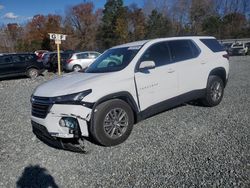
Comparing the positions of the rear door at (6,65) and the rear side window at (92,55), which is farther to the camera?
the rear side window at (92,55)

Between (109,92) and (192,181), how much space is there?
194 cm

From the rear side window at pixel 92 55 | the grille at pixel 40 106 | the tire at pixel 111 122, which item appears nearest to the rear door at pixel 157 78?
the tire at pixel 111 122

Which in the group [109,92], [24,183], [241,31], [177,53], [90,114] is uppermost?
[241,31]

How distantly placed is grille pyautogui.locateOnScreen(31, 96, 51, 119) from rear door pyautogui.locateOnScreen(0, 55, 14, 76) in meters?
12.6

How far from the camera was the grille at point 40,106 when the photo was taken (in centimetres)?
443

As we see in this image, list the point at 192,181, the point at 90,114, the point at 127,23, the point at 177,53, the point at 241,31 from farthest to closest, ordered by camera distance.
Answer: the point at 127,23
the point at 241,31
the point at 177,53
the point at 90,114
the point at 192,181

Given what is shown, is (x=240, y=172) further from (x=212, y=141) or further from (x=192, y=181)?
(x=212, y=141)

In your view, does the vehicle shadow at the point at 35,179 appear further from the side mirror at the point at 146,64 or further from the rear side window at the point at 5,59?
Result: the rear side window at the point at 5,59

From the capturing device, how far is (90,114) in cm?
427

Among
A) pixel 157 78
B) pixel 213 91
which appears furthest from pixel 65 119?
pixel 213 91

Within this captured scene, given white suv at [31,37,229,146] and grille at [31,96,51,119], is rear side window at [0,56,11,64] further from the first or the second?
grille at [31,96,51,119]

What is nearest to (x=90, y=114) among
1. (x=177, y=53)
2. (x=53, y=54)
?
(x=177, y=53)

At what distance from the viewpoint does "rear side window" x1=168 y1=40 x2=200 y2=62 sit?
18.7ft

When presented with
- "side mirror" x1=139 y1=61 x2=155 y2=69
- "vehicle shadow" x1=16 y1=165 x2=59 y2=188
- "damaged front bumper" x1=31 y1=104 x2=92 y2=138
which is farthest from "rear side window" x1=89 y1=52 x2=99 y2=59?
"vehicle shadow" x1=16 y1=165 x2=59 y2=188
